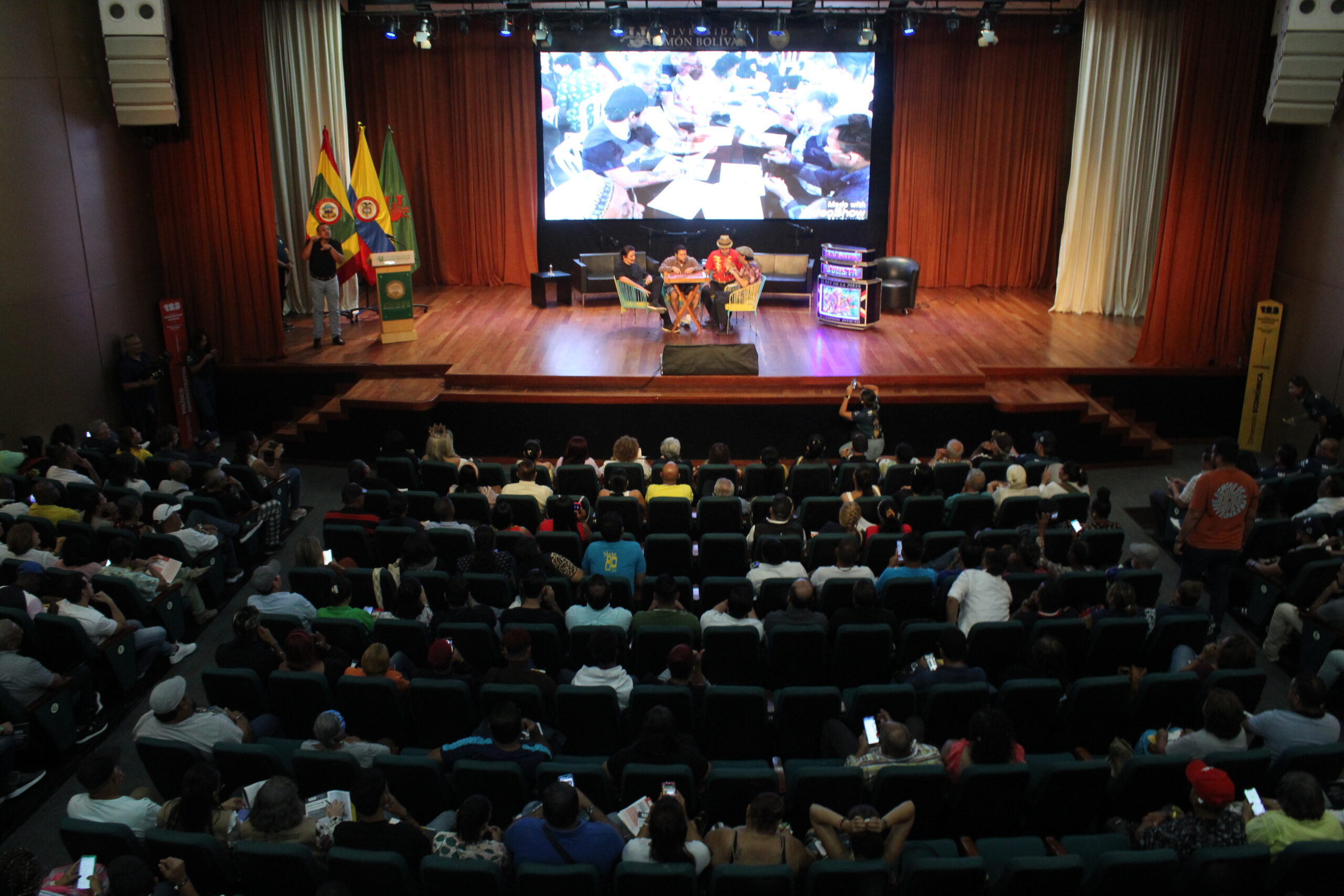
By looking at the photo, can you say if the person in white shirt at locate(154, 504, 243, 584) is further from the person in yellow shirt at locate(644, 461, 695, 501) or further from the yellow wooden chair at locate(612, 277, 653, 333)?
the yellow wooden chair at locate(612, 277, 653, 333)

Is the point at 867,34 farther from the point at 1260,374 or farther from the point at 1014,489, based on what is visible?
the point at 1014,489

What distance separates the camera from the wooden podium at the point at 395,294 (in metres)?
11.8

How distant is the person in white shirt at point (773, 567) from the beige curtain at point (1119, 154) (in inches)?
357

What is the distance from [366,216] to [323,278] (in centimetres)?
140

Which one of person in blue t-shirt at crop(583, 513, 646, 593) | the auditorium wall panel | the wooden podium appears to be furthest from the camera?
the wooden podium

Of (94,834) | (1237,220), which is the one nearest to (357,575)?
(94,834)

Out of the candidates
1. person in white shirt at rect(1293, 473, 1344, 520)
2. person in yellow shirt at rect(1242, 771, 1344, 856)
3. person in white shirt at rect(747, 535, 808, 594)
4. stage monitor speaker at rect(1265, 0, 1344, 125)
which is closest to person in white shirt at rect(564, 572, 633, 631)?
person in white shirt at rect(747, 535, 808, 594)

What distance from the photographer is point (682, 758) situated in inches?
173

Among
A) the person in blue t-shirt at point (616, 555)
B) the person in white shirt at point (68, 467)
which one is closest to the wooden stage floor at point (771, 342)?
the person in white shirt at point (68, 467)

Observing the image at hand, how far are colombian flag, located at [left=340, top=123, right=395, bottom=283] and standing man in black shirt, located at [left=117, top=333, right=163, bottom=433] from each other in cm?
279

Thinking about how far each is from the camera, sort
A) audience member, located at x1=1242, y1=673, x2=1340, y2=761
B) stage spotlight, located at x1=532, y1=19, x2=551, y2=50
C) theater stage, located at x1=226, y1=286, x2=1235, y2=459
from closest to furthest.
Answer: audience member, located at x1=1242, y1=673, x2=1340, y2=761 < theater stage, located at x1=226, y1=286, x2=1235, y2=459 < stage spotlight, located at x1=532, y1=19, x2=551, y2=50

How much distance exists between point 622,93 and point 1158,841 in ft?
40.9

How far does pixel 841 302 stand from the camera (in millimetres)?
12609

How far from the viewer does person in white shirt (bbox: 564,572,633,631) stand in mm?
5598
